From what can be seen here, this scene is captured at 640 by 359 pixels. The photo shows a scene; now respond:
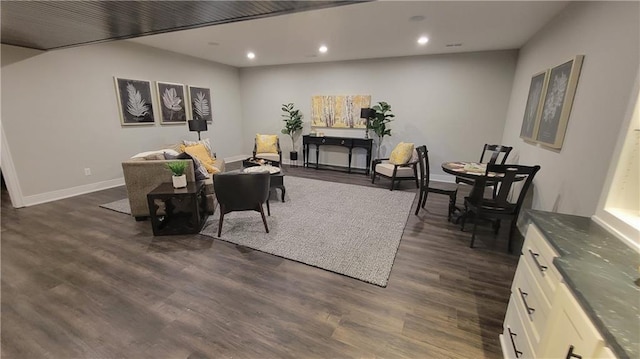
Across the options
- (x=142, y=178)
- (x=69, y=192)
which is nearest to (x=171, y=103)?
(x=69, y=192)

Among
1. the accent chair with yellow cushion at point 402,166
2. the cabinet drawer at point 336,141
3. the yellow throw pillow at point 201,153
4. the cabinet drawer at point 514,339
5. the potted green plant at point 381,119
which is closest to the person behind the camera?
the cabinet drawer at point 514,339

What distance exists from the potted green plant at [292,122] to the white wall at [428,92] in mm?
158

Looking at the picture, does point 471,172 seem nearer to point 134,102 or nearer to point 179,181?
point 179,181

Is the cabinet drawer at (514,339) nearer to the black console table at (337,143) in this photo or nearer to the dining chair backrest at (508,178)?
the dining chair backrest at (508,178)

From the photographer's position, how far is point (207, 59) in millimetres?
6043

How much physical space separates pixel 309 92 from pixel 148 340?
586 cm

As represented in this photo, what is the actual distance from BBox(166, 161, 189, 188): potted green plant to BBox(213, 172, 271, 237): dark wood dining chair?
56 centimetres

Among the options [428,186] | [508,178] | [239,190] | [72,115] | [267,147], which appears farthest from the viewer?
[267,147]

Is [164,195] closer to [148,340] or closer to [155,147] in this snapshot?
[148,340]

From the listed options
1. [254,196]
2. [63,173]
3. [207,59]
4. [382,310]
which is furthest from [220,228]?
[207,59]

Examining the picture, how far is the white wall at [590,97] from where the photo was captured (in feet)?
5.72

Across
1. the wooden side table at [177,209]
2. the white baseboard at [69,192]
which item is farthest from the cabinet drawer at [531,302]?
the white baseboard at [69,192]

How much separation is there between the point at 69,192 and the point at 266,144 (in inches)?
139

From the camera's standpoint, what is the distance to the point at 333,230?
310 centimetres
